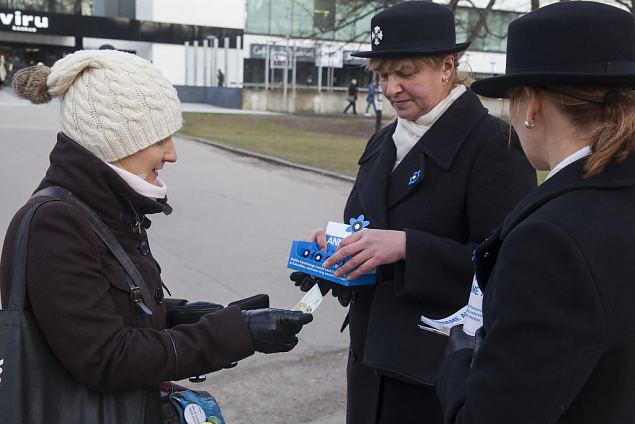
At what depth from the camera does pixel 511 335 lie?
143 cm

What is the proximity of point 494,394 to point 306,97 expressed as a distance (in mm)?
32863

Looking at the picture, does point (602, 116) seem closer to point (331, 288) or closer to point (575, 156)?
point (575, 156)

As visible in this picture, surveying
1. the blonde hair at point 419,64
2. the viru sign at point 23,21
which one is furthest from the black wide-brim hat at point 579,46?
the viru sign at point 23,21

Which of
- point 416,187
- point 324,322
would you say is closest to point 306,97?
point 324,322

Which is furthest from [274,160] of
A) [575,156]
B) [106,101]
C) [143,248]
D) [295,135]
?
[575,156]

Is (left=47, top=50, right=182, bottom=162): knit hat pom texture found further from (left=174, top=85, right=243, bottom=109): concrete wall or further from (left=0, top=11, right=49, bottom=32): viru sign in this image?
(left=0, top=11, right=49, bottom=32): viru sign

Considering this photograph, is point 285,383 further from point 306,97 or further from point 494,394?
point 306,97

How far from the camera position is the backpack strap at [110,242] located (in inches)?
74.8

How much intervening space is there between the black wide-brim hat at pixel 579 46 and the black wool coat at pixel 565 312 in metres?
0.19

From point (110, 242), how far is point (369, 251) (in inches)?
33.9

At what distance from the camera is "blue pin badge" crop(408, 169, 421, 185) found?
2.51 m

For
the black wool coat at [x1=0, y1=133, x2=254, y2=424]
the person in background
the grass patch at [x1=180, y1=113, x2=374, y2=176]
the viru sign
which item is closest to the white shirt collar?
the black wool coat at [x1=0, y1=133, x2=254, y2=424]

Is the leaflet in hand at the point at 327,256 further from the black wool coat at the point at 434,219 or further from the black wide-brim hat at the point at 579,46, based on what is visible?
the black wide-brim hat at the point at 579,46

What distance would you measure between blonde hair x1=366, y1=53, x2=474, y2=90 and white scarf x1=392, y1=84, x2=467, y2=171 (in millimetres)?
38
